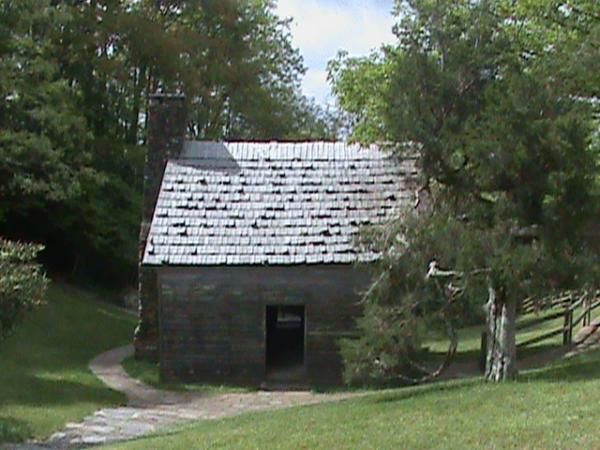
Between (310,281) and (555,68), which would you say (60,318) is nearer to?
(310,281)

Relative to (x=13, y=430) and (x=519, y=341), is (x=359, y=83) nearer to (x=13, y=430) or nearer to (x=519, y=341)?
(x=519, y=341)

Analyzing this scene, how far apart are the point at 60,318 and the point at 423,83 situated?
1796 cm

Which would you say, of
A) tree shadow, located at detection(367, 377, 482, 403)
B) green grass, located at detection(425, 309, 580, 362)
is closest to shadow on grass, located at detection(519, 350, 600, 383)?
tree shadow, located at detection(367, 377, 482, 403)

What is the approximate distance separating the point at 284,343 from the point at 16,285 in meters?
12.6

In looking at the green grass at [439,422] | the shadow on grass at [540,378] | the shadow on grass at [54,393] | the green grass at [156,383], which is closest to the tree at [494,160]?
the shadow on grass at [540,378]

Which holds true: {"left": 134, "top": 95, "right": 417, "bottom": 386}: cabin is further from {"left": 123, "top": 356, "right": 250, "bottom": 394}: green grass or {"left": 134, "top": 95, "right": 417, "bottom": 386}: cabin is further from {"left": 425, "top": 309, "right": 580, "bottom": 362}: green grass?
{"left": 425, "top": 309, "right": 580, "bottom": 362}: green grass

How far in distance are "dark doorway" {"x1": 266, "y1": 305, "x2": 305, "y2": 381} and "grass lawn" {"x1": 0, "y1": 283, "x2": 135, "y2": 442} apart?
4114mm

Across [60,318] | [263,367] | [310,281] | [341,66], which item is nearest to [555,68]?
[310,281]

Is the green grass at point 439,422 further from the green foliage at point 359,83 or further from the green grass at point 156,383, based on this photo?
the green foliage at point 359,83

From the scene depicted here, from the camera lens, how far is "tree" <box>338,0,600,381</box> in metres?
13.0

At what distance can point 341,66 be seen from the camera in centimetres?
2902

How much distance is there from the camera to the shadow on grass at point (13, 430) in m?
13.3

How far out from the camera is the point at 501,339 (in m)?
13.9

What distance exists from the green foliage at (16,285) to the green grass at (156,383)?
578 centimetres
